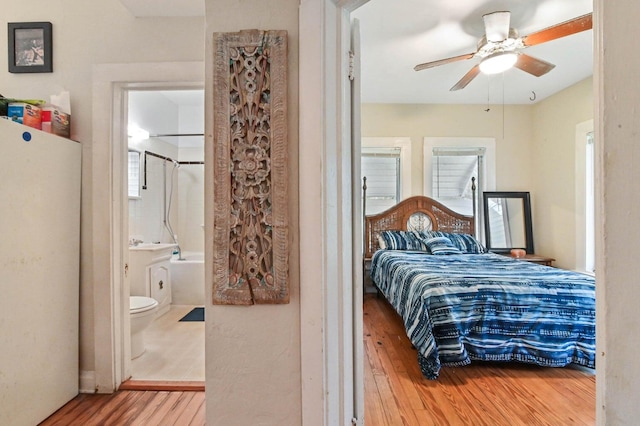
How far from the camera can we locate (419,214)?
4520mm

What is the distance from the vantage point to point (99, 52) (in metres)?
2.04

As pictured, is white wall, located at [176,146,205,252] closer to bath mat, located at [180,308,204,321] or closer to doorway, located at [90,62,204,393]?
bath mat, located at [180,308,204,321]

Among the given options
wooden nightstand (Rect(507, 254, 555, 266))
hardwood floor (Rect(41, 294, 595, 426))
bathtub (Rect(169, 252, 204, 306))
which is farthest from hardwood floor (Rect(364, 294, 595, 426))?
bathtub (Rect(169, 252, 204, 306))

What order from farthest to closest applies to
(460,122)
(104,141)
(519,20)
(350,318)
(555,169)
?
(460,122), (555,169), (519,20), (104,141), (350,318)

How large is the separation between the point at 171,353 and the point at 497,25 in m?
3.50

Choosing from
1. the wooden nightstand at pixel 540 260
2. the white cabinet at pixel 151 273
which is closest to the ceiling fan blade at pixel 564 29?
the wooden nightstand at pixel 540 260

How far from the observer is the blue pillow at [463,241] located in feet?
13.4

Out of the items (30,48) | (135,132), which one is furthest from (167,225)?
(30,48)

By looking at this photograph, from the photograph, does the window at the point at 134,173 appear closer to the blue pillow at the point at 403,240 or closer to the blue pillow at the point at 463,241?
the blue pillow at the point at 403,240

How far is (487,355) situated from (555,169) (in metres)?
3.01

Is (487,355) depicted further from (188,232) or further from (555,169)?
(188,232)

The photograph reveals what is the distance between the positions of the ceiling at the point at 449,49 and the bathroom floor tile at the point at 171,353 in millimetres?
2873

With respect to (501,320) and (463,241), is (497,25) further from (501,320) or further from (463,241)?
(463,241)

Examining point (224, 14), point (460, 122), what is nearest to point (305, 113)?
point (224, 14)
